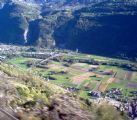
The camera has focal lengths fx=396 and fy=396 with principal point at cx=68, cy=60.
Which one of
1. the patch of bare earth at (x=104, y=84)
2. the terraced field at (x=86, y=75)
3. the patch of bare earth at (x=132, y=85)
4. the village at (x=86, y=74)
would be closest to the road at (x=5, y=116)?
the village at (x=86, y=74)

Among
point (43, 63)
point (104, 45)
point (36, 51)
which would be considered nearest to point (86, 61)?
point (43, 63)

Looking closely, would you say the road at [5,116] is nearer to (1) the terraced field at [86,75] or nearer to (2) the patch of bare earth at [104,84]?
(1) the terraced field at [86,75]

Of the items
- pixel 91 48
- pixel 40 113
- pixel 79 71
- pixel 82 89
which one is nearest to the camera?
pixel 40 113

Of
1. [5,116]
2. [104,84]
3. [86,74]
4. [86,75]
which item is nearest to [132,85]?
[104,84]

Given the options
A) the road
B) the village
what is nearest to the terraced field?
the village

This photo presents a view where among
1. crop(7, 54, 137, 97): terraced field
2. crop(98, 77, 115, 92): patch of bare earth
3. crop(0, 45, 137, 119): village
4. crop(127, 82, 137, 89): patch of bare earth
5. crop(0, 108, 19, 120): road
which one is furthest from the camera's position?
crop(127, 82, 137, 89): patch of bare earth

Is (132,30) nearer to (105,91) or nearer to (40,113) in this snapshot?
(105,91)

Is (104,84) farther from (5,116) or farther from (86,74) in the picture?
(5,116)

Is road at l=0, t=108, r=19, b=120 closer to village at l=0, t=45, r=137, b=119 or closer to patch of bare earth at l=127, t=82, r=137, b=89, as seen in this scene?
village at l=0, t=45, r=137, b=119
